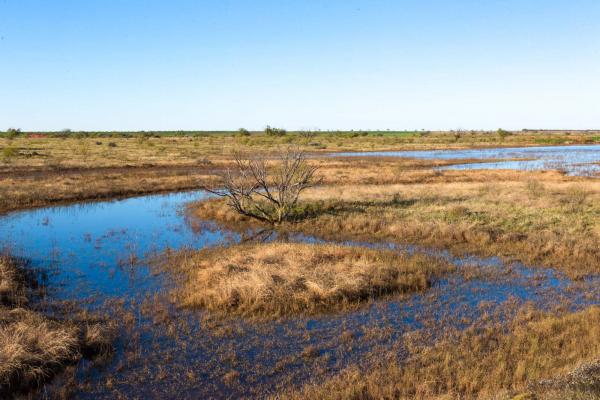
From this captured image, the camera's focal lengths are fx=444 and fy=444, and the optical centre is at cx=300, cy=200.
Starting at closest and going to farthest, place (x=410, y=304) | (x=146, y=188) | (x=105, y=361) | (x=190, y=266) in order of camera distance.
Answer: (x=105, y=361) → (x=410, y=304) → (x=190, y=266) → (x=146, y=188)

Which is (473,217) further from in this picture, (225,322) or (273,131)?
A: (273,131)

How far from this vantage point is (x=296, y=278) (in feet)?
43.5

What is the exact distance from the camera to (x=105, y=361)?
9.09 meters

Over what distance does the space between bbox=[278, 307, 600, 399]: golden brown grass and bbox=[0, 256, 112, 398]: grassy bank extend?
4.57 metres

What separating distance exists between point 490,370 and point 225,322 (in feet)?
20.1

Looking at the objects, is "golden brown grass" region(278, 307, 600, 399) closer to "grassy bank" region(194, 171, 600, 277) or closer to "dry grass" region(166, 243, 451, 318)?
"dry grass" region(166, 243, 451, 318)

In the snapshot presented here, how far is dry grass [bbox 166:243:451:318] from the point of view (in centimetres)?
1210

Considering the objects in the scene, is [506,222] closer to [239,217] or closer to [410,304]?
[410,304]

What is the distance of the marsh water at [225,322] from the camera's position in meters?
8.52

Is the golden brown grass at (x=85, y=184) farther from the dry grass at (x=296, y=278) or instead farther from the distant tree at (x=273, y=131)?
the distant tree at (x=273, y=131)

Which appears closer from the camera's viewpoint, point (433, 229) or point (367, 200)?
point (433, 229)

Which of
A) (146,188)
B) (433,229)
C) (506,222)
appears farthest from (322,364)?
(146,188)

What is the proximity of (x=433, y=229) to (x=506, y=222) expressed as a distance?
420cm

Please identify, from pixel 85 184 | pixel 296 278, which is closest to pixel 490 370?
pixel 296 278
